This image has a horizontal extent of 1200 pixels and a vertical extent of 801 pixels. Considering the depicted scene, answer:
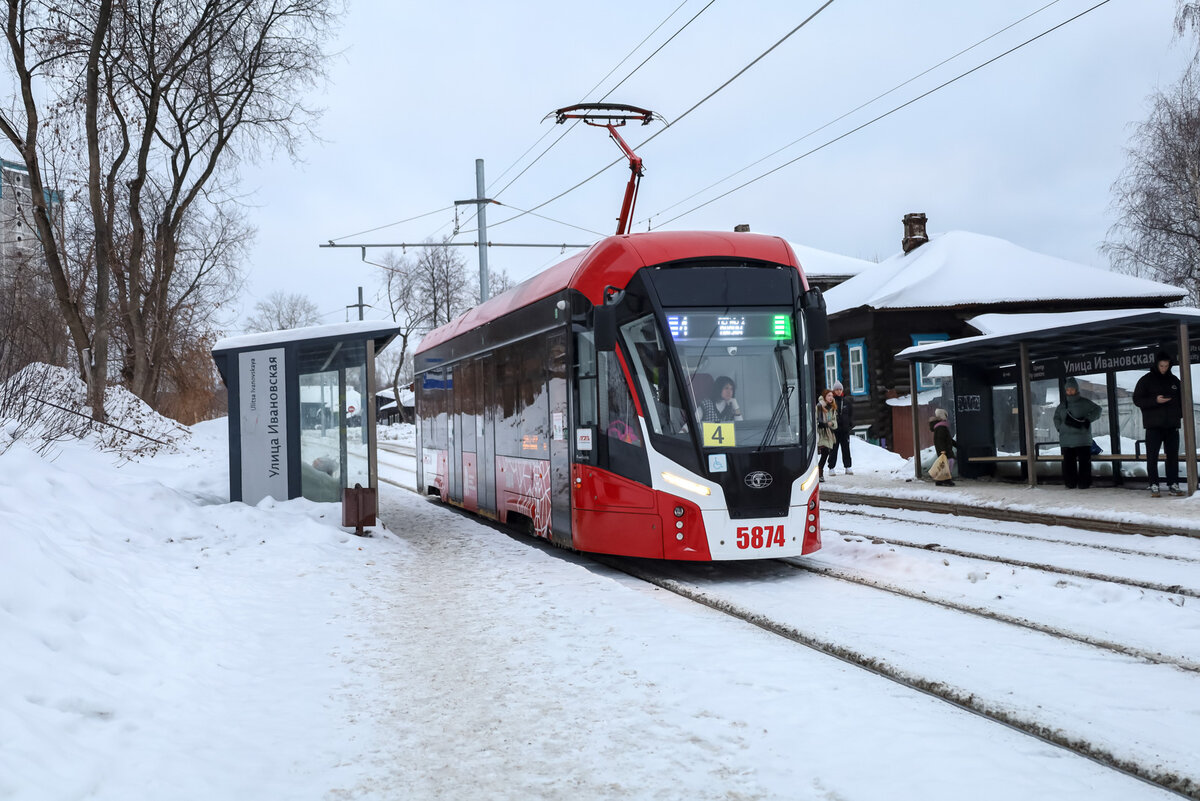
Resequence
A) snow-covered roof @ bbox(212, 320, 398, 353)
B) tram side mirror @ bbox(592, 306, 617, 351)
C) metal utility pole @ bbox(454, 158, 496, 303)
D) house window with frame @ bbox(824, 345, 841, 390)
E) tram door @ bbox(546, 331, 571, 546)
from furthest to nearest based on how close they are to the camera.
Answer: house window with frame @ bbox(824, 345, 841, 390) < metal utility pole @ bbox(454, 158, 496, 303) < snow-covered roof @ bbox(212, 320, 398, 353) < tram door @ bbox(546, 331, 571, 546) < tram side mirror @ bbox(592, 306, 617, 351)

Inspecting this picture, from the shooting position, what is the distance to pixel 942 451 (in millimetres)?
17797

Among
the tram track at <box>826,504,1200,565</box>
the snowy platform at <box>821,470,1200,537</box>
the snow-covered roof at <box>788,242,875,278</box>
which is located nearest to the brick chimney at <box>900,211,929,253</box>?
the snow-covered roof at <box>788,242,875,278</box>

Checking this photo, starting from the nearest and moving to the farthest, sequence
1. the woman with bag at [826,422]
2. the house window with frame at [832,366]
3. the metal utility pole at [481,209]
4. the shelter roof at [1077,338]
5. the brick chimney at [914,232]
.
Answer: the shelter roof at [1077,338]
the woman with bag at [826,422]
the metal utility pole at [481,209]
the house window with frame at [832,366]
the brick chimney at [914,232]

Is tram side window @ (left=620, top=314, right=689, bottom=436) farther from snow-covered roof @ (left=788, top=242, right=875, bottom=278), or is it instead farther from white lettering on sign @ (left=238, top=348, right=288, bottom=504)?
snow-covered roof @ (left=788, top=242, right=875, bottom=278)

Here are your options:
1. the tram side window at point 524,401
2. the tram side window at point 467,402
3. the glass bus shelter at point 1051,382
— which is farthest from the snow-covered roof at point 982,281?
the tram side window at point 524,401

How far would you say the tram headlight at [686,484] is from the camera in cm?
874

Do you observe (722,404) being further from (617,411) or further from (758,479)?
(617,411)

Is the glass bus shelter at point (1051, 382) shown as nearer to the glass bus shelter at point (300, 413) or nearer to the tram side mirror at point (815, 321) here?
the tram side mirror at point (815, 321)

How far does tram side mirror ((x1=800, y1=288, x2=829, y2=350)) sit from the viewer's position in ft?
30.1

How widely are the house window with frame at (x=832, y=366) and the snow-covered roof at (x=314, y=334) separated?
22.8 metres

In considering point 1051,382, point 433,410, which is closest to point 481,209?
point 433,410

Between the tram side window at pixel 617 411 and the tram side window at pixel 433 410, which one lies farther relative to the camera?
the tram side window at pixel 433 410

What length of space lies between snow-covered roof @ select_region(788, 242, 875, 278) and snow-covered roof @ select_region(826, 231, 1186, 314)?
44.8 ft

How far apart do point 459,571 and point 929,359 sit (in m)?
11.4
